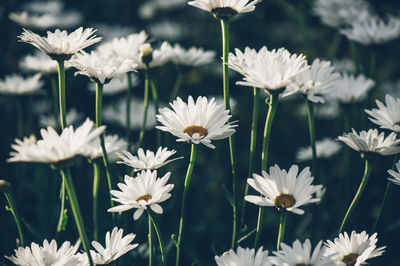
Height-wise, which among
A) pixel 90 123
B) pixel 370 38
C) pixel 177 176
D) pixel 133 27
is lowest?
pixel 177 176

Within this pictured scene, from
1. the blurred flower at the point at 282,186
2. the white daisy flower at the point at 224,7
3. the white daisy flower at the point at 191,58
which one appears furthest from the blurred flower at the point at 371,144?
the white daisy flower at the point at 191,58

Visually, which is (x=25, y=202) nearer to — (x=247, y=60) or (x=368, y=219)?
(x=247, y=60)

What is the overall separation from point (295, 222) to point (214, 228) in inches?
20.9

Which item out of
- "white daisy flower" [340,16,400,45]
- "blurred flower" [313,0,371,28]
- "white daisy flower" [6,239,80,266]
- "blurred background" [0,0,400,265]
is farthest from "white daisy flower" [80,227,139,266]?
"blurred flower" [313,0,371,28]

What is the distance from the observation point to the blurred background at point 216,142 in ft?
6.84

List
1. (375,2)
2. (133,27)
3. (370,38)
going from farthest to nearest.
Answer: (133,27)
(375,2)
(370,38)

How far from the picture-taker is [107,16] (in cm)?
452

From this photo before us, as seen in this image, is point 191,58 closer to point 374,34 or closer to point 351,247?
point 374,34

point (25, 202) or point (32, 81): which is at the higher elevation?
point (32, 81)

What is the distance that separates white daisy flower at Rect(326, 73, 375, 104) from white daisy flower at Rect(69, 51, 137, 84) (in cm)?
109

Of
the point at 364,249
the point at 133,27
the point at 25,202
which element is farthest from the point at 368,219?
the point at 133,27

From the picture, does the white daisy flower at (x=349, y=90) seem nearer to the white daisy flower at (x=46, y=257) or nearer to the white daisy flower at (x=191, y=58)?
the white daisy flower at (x=191, y=58)

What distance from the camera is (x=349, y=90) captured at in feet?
7.02

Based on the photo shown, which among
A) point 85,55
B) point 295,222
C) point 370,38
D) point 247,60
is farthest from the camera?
point 295,222
